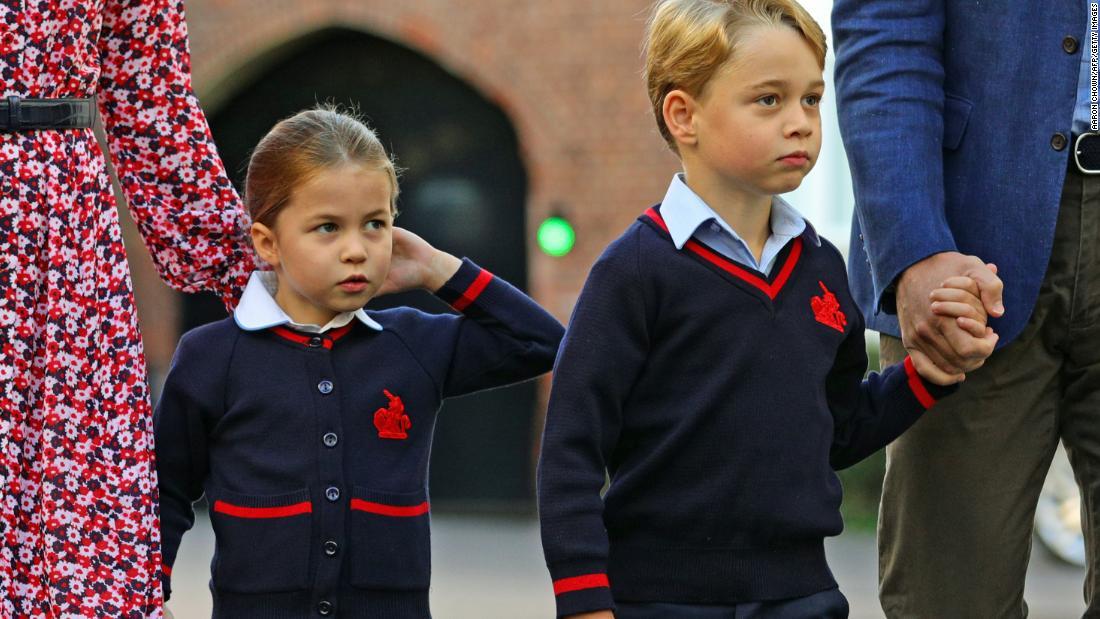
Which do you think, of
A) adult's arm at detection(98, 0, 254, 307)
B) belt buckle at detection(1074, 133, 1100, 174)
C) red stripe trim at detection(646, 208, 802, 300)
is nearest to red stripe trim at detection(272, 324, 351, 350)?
adult's arm at detection(98, 0, 254, 307)

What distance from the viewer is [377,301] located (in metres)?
10.3

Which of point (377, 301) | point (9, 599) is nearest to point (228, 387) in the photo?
point (9, 599)

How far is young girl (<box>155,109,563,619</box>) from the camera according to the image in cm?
304

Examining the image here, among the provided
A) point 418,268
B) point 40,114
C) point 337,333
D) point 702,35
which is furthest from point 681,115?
point 40,114

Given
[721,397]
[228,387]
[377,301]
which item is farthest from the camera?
[377,301]

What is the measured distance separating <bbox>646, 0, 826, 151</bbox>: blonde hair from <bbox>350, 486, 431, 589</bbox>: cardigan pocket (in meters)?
0.86

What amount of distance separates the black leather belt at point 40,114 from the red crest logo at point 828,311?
137 centimetres

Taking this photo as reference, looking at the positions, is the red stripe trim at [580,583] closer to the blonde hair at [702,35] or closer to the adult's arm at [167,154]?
the blonde hair at [702,35]

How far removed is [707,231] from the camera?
293 centimetres

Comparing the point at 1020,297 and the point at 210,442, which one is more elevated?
the point at 1020,297

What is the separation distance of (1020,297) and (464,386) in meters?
1.06

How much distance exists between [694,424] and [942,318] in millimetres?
475

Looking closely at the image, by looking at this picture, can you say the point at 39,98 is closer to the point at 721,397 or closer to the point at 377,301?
the point at 721,397

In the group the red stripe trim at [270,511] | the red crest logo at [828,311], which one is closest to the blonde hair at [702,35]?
the red crest logo at [828,311]
